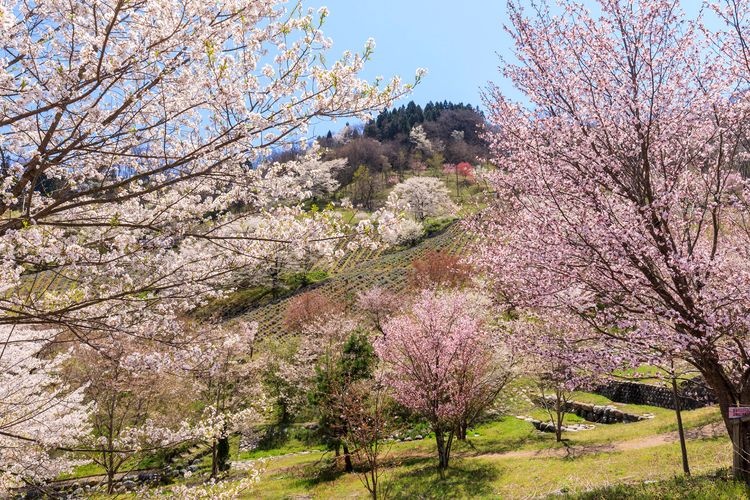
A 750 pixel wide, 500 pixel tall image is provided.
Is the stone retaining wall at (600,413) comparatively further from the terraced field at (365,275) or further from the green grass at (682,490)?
the terraced field at (365,275)

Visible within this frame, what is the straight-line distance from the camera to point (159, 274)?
4777mm

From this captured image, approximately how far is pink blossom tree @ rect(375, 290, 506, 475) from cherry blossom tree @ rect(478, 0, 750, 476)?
7.90 metres

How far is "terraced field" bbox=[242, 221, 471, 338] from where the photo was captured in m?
47.3

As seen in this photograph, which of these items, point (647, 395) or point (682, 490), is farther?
point (647, 395)

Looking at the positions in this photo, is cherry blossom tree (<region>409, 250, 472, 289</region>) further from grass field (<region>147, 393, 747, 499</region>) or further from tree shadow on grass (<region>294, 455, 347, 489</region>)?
tree shadow on grass (<region>294, 455, 347, 489</region>)

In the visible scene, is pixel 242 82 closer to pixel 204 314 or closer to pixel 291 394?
pixel 291 394

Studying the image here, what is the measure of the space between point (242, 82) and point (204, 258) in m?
1.89

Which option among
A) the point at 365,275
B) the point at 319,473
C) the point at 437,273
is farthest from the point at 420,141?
the point at 319,473

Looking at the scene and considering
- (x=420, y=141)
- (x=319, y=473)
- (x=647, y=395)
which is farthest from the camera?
(x=420, y=141)

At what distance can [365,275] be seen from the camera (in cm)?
5519

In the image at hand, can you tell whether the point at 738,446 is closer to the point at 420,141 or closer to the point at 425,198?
the point at 425,198

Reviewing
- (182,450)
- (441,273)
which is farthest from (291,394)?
(441,273)

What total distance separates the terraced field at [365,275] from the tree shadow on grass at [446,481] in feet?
85.0

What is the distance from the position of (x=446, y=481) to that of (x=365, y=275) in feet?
135
